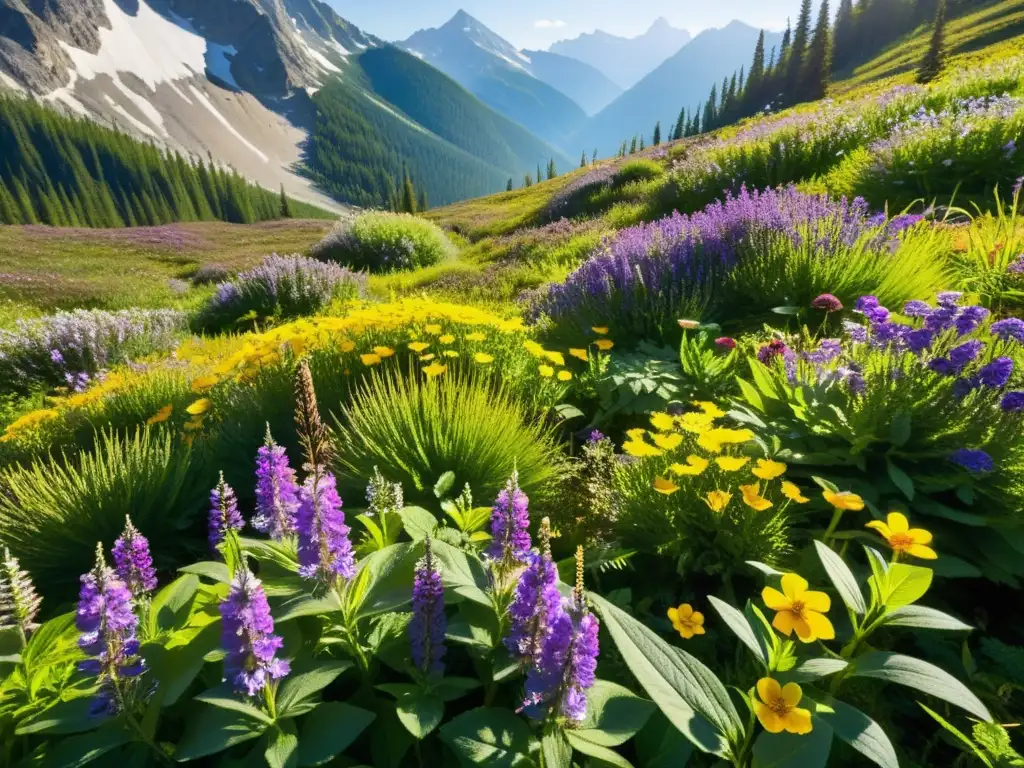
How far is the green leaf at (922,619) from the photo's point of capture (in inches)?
63.2

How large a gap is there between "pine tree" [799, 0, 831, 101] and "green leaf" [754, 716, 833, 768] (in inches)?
2947

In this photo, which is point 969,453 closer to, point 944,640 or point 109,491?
point 944,640

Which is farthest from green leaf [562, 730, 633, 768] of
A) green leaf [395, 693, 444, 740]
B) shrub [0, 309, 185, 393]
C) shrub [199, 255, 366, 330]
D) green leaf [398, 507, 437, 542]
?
shrub [199, 255, 366, 330]

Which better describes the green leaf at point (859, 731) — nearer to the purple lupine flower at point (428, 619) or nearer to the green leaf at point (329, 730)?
the purple lupine flower at point (428, 619)

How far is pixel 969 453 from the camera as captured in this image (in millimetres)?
2283

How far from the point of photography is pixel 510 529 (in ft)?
5.45

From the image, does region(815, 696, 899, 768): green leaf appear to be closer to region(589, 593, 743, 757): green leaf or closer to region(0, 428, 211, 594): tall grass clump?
region(589, 593, 743, 757): green leaf

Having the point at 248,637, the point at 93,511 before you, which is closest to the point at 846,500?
the point at 248,637

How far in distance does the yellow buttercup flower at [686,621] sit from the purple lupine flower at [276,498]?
139 centimetres

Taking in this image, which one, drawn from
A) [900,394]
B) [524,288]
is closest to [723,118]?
[524,288]

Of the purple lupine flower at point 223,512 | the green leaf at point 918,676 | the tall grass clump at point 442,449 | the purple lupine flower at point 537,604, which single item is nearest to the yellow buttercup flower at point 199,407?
the tall grass clump at point 442,449

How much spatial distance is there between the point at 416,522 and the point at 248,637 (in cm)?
82

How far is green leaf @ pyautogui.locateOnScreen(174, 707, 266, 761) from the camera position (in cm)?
134

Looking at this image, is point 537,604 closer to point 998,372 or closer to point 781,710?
point 781,710
